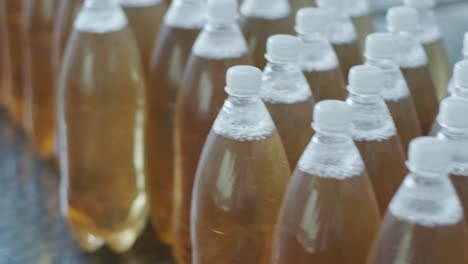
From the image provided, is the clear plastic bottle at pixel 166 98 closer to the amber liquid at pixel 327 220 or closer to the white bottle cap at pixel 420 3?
the white bottle cap at pixel 420 3

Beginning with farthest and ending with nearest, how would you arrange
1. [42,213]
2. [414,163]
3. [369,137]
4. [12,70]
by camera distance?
[12,70], [42,213], [369,137], [414,163]

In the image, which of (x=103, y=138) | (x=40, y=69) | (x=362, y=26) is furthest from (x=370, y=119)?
(x=40, y=69)

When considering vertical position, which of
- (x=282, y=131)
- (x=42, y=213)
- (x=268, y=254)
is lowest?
(x=42, y=213)

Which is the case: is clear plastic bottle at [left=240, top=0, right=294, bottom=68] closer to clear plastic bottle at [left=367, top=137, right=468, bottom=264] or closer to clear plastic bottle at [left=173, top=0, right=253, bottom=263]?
clear plastic bottle at [left=173, top=0, right=253, bottom=263]

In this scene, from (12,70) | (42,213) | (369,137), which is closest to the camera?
(369,137)

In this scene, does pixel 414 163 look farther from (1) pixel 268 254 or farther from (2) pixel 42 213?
(2) pixel 42 213

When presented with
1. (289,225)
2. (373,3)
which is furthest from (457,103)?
(373,3)

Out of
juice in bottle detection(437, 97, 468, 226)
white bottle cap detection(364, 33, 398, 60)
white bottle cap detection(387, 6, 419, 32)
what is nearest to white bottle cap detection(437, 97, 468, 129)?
juice in bottle detection(437, 97, 468, 226)
